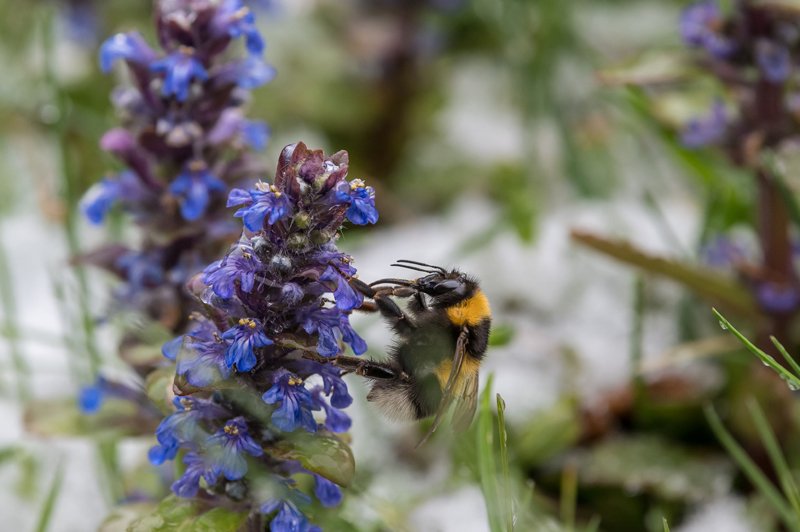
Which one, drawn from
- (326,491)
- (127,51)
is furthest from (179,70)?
(326,491)

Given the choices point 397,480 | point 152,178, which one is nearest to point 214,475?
point 152,178

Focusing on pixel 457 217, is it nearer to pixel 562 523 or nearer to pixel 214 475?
pixel 562 523

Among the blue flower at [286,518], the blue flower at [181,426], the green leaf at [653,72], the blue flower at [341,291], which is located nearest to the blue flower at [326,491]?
the blue flower at [286,518]

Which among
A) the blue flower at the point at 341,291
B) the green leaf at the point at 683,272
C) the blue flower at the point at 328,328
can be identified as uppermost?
the green leaf at the point at 683,272

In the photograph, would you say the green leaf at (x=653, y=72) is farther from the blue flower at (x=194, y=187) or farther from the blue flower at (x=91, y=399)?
the blue flower at (x=91, y=399)

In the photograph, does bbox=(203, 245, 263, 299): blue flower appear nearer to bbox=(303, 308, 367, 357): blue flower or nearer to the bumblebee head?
bbox=(303, 308, 367, 357): blue flower
